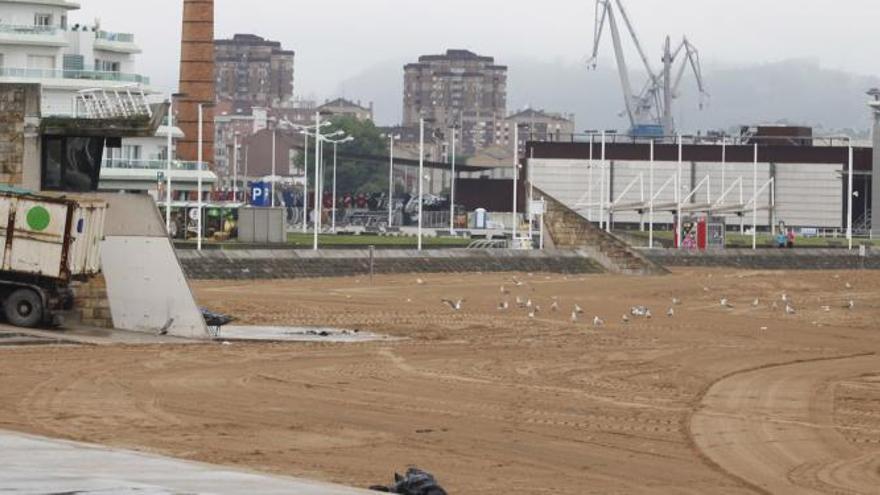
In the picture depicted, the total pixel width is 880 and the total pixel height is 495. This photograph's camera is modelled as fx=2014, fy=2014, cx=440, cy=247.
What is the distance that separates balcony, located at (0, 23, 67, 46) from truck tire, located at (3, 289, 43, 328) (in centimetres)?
3948

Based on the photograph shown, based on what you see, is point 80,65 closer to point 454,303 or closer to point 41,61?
point 41,61

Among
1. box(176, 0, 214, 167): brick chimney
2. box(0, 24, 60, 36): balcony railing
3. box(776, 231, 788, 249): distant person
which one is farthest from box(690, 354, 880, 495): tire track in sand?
box(776, 231, 788, 249): distant person

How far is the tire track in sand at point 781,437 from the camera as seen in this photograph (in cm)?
1839

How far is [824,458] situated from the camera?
65.6 ft

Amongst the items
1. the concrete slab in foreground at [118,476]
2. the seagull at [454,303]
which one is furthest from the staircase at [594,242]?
the concrete slab in foreground at [118,476]

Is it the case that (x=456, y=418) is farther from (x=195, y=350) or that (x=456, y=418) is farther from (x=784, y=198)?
(x=784, y=198)

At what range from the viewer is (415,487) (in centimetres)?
1500

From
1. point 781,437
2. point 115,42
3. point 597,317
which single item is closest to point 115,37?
point 115,42

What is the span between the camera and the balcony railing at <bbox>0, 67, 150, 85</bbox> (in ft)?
232

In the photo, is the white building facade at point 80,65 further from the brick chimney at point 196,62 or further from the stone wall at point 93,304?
the stone wall at point 93,304

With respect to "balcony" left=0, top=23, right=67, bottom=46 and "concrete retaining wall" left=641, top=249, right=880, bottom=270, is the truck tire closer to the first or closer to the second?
"balcony" left=0, top=23, right=67, bottom=46

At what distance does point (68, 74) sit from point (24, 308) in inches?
Answer: 1586

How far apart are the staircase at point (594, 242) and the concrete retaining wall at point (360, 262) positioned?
1.92 feet

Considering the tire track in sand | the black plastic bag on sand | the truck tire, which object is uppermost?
the truck tire
